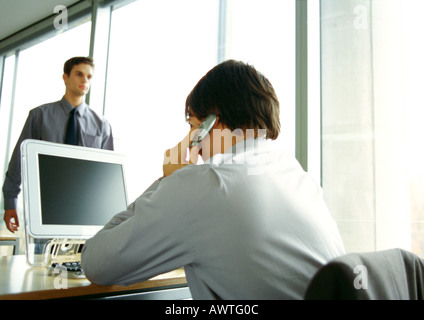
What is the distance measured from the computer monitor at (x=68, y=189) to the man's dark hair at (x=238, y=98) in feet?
1.65

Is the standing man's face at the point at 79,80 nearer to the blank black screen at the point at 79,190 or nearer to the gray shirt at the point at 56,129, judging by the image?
the gray shirt at the point at 56,129

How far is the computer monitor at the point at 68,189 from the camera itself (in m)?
1.19

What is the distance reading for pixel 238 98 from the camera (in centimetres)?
104

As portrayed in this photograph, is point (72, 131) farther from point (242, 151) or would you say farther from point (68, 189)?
point (242, 151)

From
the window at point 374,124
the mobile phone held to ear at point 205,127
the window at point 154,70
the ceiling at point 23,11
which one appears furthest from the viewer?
the ceiling at point 23,11

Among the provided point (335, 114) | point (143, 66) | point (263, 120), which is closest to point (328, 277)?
point (263, 120)

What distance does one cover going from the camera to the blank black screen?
48.4 inches

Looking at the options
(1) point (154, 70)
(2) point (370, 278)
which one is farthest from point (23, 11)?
(2) point (370, 278)

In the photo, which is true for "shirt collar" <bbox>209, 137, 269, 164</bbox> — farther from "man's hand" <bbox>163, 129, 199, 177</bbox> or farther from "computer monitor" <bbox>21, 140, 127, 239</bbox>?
"computer monitor" <bbox>21, 140, 127, 239</bbox>

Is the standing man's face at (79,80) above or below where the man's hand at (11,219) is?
above

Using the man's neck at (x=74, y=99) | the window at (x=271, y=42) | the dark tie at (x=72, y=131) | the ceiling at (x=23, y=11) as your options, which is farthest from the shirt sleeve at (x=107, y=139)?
the ceiling at (x=23, y=11)

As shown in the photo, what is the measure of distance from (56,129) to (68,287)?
1.75 meters

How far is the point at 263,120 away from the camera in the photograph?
105cm
